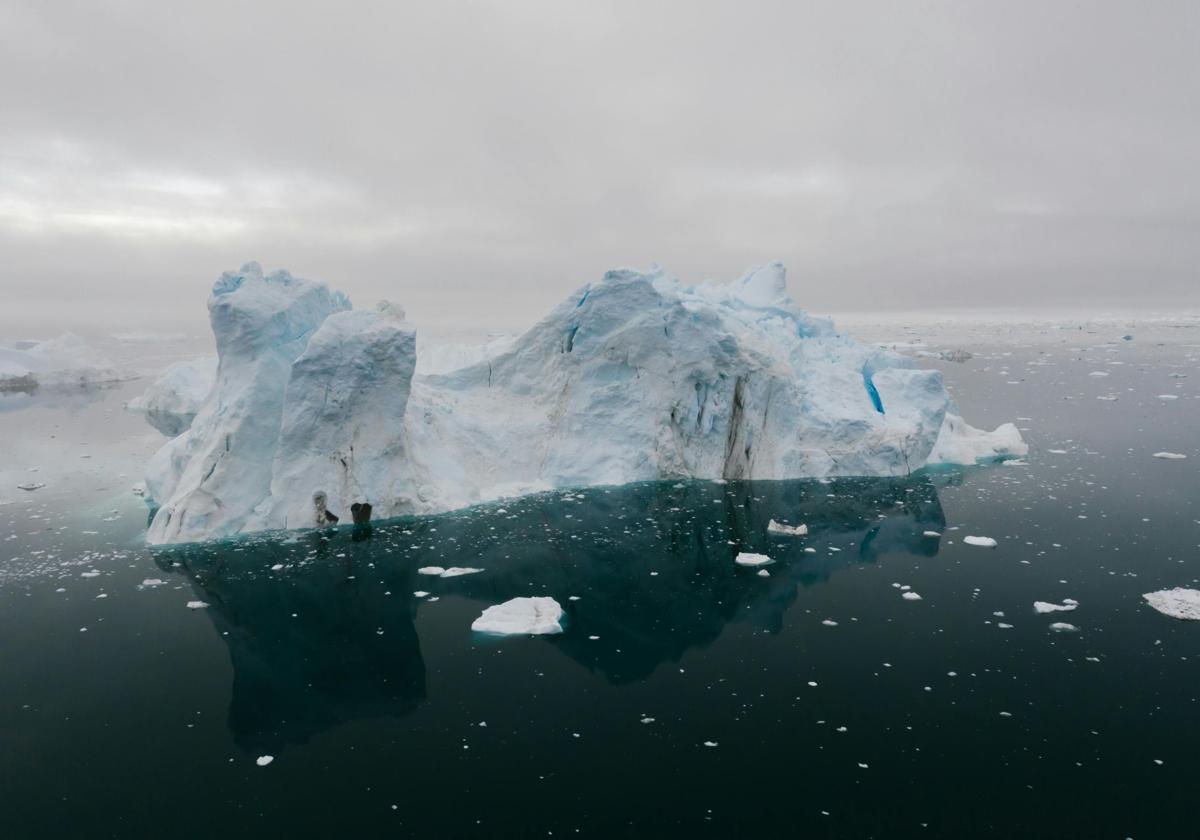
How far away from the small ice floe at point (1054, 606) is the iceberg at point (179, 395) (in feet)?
76.9

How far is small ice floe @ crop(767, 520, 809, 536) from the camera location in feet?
41.5

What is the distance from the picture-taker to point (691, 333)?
53.1ft

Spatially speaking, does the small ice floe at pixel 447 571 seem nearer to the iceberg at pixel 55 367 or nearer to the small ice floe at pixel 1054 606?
the small ice floe at pixel 1054 606

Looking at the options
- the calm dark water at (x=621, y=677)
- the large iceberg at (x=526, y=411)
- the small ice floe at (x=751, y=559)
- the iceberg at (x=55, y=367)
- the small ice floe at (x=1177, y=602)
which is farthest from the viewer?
the iceberg at (x=55, y=367)

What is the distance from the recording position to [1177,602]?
29.8 ft

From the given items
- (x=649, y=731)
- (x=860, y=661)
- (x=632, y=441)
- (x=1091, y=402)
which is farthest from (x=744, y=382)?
(x=1091, y=402)

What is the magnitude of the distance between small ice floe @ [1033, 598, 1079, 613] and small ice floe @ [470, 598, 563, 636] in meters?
6.02

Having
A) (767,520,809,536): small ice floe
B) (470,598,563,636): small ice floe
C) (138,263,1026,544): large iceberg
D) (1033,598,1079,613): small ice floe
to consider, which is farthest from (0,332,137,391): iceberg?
(1033,598,1079,613): small ice floe

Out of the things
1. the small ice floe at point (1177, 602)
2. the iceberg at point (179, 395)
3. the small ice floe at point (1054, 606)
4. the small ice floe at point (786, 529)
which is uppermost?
the iceberg at point (179, 395)

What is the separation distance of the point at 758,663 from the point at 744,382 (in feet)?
29.9

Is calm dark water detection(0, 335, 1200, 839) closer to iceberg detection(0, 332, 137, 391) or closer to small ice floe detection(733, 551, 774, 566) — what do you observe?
small ice floe detection(733, 551, 774, 566)

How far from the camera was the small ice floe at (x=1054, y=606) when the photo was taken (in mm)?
9047

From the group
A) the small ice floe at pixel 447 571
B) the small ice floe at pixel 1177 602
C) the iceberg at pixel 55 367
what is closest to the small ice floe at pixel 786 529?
the small ice floe at pixel 1177 602

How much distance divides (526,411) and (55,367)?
3582cm
